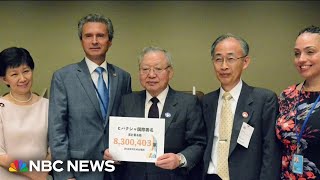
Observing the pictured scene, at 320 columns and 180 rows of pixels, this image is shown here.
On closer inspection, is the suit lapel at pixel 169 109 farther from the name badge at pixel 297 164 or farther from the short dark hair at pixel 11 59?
the short dark hair at pixel 11 59

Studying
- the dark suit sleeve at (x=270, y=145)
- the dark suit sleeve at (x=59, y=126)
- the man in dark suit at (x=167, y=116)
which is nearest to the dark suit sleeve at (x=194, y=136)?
the man in dark suit at (x=167, y=116)

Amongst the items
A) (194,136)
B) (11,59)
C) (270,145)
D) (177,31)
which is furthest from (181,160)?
(177,31)

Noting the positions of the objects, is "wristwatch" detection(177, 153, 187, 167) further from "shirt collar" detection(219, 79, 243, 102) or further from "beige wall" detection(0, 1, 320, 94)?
"beige wall" detection(0, 1, 320, 94)

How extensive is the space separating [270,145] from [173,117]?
2.00ft

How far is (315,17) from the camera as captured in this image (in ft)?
15.0

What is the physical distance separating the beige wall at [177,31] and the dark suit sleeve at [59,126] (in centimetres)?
210

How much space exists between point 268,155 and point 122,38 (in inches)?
109

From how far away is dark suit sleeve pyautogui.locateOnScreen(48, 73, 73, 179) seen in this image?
2.41 metres

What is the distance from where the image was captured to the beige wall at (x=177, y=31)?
4555 millimetres

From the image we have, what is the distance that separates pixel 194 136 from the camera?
7.86 feet

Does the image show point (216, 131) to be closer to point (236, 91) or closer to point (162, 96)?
point (236, 91)

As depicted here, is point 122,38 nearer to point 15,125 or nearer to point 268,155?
point 15,125

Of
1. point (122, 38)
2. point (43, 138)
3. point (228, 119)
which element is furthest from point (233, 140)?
point (122, 38)

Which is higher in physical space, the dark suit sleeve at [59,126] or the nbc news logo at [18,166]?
the dark suit sleeve at [59,126]
